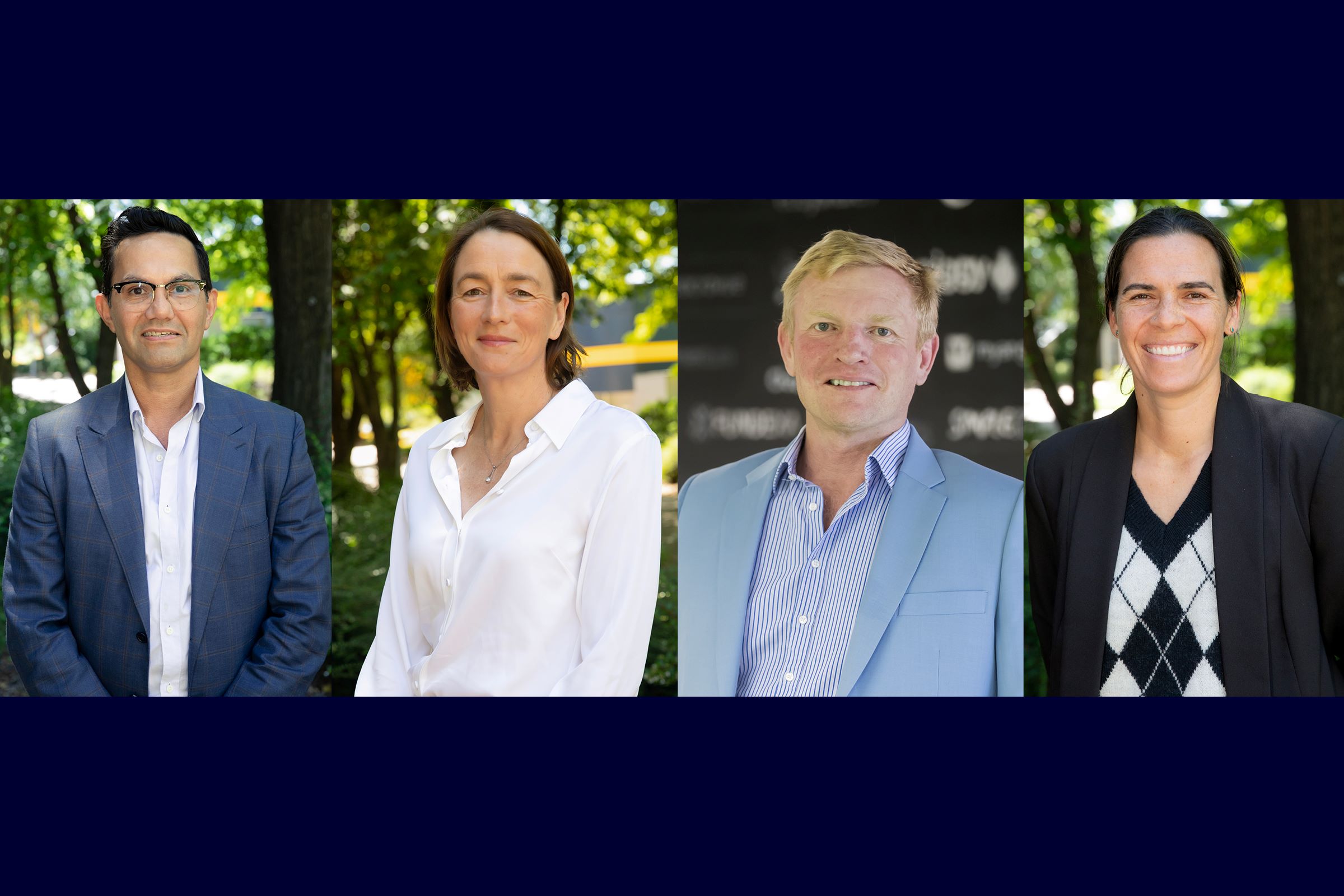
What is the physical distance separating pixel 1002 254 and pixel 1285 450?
129 cm

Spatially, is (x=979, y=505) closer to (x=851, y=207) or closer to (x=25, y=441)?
(x=851, y=207)

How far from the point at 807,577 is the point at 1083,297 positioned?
2841mm

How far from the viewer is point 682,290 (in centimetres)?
542

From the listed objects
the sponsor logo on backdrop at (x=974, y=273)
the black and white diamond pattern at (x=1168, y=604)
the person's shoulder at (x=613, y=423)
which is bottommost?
the black and white diamond pattern at (x=1168, y=604)

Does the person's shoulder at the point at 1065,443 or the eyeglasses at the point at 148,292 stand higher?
the eyeglasses at the point at 148,292

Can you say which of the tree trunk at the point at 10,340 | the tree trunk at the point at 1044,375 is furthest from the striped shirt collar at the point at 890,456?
the tree trunk at the point at 10,340

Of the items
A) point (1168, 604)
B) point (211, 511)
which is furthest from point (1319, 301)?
point (211, 511)

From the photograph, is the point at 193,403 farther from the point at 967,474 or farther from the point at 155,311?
the point at 967,474

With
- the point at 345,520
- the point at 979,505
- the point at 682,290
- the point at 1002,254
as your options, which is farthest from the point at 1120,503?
the point at 345,520

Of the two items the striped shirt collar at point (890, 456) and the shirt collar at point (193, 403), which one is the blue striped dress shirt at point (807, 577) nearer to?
the striped shirt collar at point (890, 456)

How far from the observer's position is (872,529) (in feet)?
17.4

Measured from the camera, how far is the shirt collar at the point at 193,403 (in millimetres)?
5367

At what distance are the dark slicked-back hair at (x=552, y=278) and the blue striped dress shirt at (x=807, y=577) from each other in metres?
0.93

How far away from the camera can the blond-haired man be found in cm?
526
